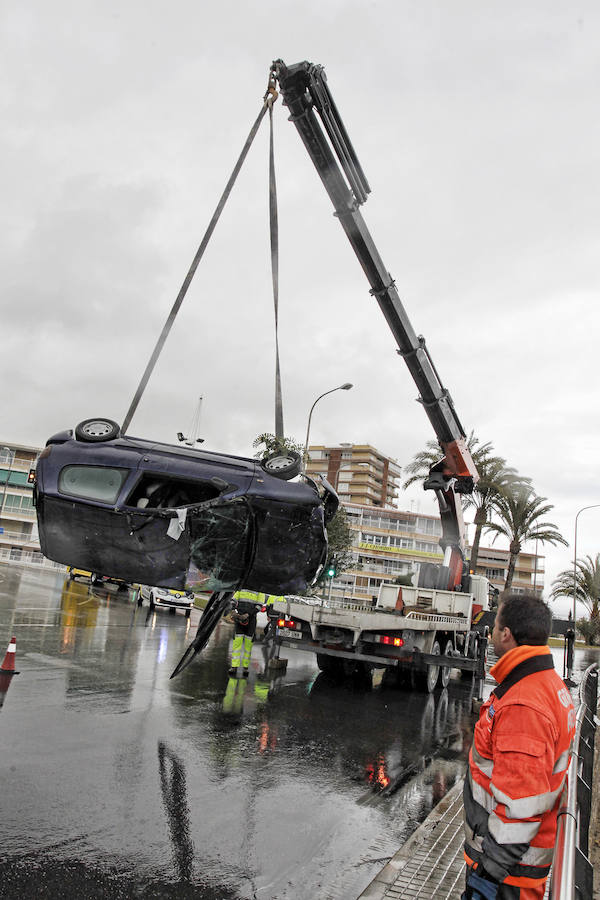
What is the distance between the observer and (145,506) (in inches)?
186

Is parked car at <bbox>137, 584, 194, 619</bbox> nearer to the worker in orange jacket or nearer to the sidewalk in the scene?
the sidewalk

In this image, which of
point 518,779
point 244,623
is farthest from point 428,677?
point 518,779

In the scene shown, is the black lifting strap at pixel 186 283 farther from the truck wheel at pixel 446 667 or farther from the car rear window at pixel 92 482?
the truck wheel at pixel 446 667

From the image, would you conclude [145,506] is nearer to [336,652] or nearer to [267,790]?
[267,790]

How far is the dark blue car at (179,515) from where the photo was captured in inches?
180

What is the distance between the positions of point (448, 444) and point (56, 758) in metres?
10.8

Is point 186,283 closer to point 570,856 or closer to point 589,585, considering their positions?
point 570,856

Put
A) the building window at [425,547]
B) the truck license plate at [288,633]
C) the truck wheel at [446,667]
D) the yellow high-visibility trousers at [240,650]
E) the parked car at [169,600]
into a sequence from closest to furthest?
the yellow high-visibility trousers at [240,650] < the truck license plate at [288,633] < the truck wheel at [446,667] < the parked car at [169,600] < the building window at [425,547]

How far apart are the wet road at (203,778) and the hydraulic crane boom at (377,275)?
5.30 metres

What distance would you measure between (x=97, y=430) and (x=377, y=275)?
7.68 meters

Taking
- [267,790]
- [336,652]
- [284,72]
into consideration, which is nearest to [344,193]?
[284,72]

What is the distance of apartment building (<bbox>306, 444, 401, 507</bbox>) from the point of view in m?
92.8

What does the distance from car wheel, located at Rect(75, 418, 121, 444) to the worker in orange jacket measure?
11.2 feet

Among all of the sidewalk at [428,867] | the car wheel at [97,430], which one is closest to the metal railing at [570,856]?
the sidewalk at [428,867]
